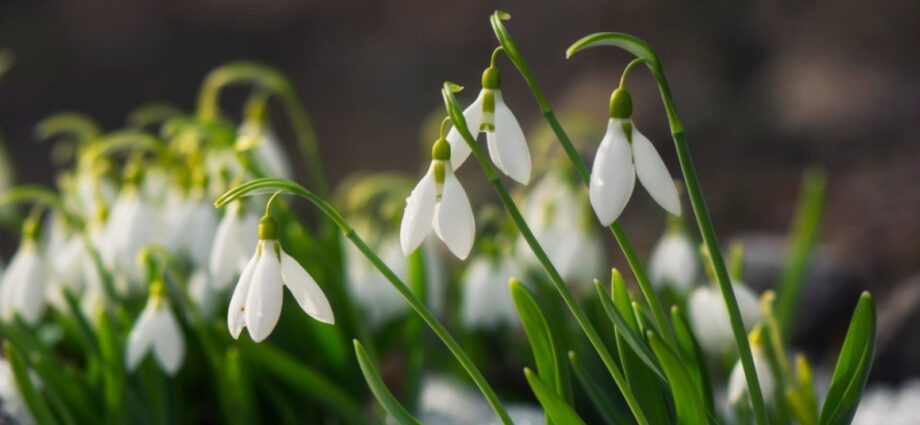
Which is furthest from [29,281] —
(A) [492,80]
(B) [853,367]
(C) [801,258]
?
(C) [801,258]

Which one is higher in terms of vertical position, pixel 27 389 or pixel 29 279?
pixel 29 279

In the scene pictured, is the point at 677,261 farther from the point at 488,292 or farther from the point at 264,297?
the point at 264,297

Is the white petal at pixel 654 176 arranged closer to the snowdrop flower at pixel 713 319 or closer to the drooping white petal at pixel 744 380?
the drooping white petal at pixel 744 380

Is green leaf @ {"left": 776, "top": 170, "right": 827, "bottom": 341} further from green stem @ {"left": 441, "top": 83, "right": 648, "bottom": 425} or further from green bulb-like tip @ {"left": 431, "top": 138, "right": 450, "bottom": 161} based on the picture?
green bulb-like tip @ {"left": 431, "top": 138, "right": 450, "bottom": 161}

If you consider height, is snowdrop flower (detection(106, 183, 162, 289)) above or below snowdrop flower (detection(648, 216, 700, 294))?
above

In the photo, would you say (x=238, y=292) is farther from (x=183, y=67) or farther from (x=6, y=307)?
(x=183, y=67)

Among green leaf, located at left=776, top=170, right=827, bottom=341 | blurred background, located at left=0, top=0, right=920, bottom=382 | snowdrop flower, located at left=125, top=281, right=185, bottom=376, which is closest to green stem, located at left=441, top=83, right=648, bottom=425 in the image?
snowdrop flower, located at left=125, top=281, right=185, bottom=376
